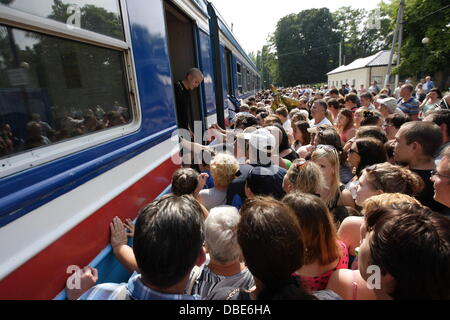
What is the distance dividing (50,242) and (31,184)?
0.25m

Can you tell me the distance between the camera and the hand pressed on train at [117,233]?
164cm

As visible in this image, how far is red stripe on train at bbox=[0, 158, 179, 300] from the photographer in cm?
105

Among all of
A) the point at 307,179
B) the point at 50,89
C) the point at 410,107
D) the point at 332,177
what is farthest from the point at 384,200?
the point at 410,107

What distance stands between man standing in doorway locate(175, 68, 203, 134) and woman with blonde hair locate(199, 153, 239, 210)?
3.53ft

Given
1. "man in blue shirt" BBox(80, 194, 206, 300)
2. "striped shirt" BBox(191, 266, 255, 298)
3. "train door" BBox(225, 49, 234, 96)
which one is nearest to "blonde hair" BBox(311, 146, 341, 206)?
"striped shirt" BBox(191, 266, 255, 298)

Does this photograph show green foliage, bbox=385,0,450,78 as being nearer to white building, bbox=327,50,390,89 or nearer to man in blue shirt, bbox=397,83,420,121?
white building, bbox=327,50,390,89

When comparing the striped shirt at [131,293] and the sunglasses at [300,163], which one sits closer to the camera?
the striped shirt at [131,293]

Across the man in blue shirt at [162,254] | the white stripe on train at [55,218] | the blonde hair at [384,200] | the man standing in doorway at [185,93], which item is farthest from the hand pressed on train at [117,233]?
the man standing in doorway at [185,93]

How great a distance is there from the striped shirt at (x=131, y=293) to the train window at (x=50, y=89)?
650 mm

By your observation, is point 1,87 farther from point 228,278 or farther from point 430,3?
point 430,3

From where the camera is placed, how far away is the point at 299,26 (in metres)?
58.6

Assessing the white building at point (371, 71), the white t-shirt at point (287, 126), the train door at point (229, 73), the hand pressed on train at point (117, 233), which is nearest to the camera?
the hand pressed on train at point (117, 233)

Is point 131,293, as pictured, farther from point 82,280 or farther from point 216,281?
point 216,281

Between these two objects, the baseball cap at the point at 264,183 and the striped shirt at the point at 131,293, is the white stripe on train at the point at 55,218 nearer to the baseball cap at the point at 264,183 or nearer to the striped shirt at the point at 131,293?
the striped shirt at the point at 131,293
